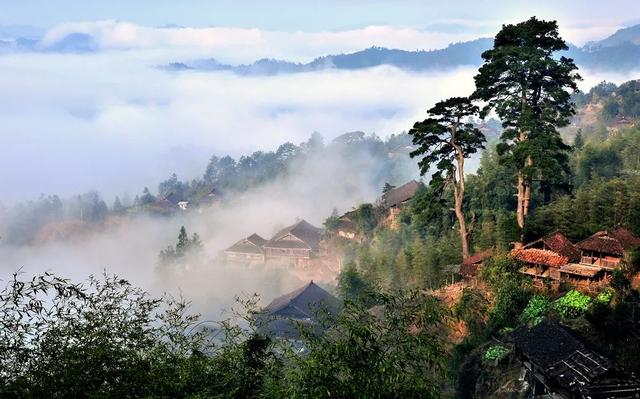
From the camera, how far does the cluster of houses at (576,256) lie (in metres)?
23.9

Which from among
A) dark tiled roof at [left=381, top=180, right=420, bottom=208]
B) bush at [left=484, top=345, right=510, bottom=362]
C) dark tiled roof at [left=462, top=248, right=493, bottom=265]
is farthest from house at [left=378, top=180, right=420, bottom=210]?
bush at [left=484, top=345, right=510, bottom=362]

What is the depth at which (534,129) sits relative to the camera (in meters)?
27.2

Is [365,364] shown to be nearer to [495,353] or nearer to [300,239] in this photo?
[495,353]

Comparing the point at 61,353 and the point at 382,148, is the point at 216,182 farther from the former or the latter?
the point at 61,353

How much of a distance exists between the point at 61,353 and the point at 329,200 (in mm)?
96852

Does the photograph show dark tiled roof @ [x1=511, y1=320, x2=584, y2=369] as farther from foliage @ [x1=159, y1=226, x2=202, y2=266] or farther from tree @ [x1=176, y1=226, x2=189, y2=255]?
tree @ [x1=176, y1=226, x2=189, y2=255]

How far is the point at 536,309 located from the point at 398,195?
133ft

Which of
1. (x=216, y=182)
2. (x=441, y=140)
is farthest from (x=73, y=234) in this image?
(x=441, y=140)

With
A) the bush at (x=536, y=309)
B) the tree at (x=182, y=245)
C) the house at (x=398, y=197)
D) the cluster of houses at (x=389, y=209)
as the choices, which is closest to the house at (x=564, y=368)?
the bush at (x=536, y=309)

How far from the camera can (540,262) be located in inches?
990

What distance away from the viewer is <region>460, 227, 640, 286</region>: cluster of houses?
23938 mm

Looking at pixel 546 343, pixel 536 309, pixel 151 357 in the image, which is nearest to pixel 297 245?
pixel 536 309

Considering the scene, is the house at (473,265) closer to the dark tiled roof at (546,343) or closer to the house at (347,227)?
the dark tiled roof at (546,343)

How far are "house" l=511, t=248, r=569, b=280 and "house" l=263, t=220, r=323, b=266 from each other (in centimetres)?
4262
